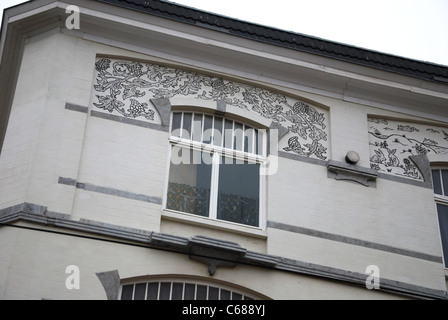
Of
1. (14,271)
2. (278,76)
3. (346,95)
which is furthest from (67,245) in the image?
(346,95)

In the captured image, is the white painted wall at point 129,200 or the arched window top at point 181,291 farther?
the arched window top at point 181,291

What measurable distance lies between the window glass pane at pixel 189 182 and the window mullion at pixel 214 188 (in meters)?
0.07

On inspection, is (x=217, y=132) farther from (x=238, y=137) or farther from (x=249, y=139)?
(x=249, y=139)

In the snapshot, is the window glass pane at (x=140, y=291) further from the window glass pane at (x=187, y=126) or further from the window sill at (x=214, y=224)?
the window glass pane at (x=187, y=126)

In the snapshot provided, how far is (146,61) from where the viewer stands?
46.2 feet

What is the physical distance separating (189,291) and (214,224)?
1.27 meters

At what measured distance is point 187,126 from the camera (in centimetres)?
1375

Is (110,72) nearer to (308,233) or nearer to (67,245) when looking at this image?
(67,245)

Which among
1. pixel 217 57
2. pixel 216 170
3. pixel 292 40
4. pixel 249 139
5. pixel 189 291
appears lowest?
pixel 189 291

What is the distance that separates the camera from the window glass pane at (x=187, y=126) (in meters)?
→ 13.6

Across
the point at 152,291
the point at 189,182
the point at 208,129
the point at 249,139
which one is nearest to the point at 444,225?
the point at 249,139

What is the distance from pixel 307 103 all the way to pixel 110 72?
12.6ft

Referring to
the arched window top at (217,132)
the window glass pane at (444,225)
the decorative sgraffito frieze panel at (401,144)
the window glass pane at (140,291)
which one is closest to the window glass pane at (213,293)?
the window glass pane at (140,291)

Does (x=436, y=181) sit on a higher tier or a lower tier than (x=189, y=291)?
higher
